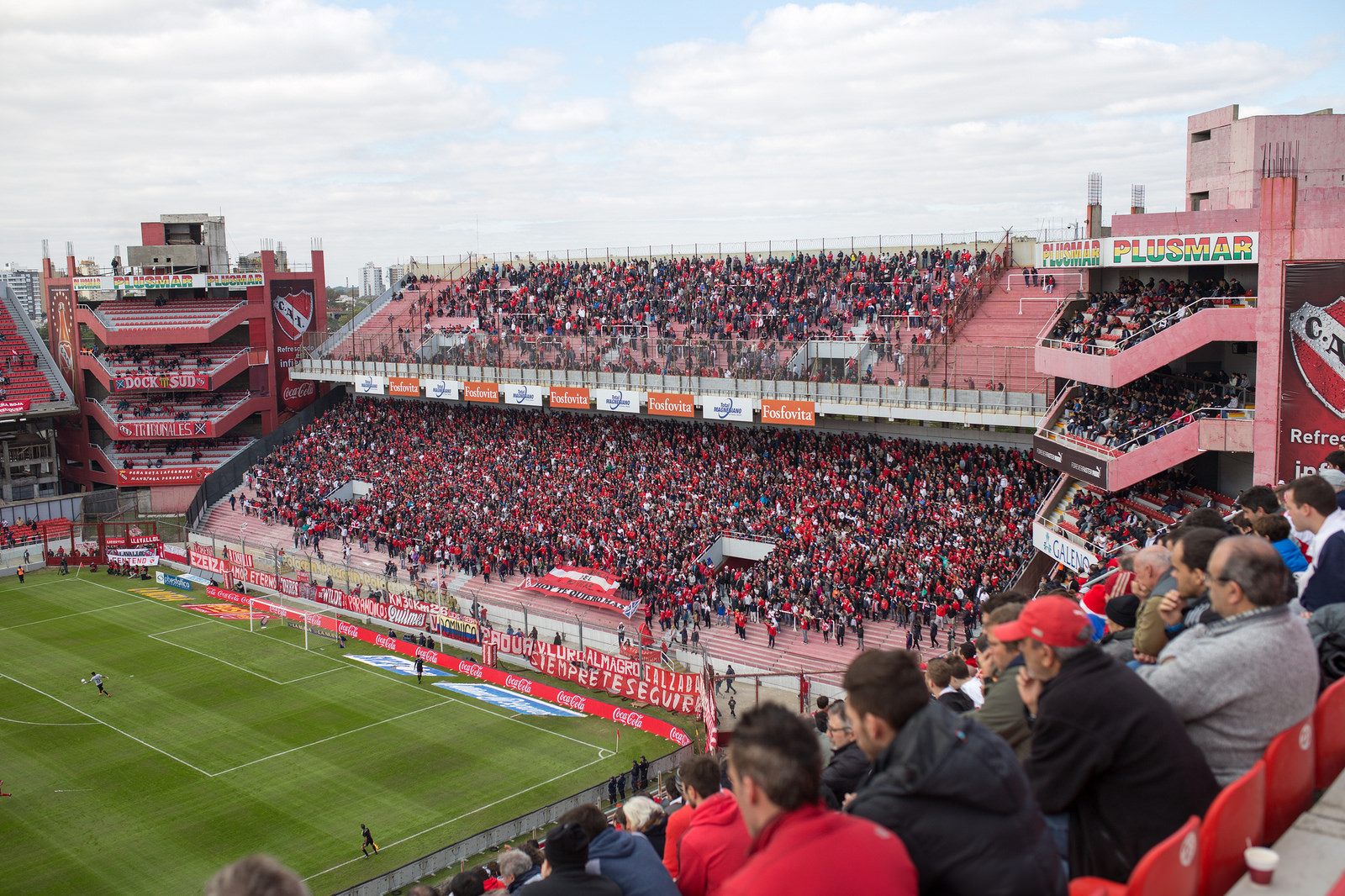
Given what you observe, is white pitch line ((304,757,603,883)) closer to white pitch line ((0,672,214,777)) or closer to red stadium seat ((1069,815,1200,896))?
white pitch line ((0,672,214,777))

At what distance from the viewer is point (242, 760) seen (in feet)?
97.1

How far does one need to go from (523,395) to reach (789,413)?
15.1 m

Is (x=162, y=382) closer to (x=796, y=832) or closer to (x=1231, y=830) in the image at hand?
(x=1231, y=830)

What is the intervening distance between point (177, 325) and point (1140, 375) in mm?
51524

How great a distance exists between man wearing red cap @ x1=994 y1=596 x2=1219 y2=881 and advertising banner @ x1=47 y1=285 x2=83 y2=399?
6658 cm

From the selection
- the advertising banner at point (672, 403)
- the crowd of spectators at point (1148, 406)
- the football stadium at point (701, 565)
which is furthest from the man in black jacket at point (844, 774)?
the advertising banner at point (672, 403)

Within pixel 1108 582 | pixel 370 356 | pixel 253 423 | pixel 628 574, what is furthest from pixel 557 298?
pixel 1108 582

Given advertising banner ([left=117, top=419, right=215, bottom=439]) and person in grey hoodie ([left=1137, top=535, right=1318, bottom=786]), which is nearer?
person in grey hoodie ([left=1137, top=535, right=1318, bottom=786])

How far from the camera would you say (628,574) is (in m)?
38.5

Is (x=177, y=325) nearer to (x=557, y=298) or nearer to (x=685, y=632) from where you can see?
(x=557, y=298)

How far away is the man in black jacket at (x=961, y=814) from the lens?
4.14 metres

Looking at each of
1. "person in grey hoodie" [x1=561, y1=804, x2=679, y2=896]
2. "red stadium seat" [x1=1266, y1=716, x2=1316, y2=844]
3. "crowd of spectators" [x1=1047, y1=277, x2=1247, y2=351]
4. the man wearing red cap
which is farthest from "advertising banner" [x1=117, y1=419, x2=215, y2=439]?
the man wearing red cap

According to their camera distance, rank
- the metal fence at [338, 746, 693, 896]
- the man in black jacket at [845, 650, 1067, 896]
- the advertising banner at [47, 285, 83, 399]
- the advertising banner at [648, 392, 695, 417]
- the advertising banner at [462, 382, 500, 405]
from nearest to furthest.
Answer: the man in black jacket at [845, 650, 1067, 896] → the metal fence at [338, 746, 693, 896] → the advertising banner at [648, 392, 695, 417] → the advertising banner at [462, 382, 500, 405] → the advertising banner at [47, 285, 83, 399]

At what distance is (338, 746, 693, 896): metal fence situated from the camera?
67.8ft
